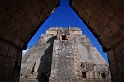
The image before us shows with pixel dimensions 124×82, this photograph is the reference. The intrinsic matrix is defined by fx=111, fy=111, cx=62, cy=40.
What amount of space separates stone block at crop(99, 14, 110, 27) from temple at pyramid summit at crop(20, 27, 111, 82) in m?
10.1

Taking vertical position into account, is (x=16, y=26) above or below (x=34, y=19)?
below

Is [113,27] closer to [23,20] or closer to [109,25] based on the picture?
[109,25]

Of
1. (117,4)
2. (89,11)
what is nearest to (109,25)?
(117,4)

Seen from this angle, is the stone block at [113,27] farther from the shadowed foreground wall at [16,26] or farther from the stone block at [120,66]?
the shadowed foreground wall at [16,26]

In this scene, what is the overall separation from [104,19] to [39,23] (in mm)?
2148

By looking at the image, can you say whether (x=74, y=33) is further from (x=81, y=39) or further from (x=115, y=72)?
(x=115, y=72)

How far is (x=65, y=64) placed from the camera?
1394 cm

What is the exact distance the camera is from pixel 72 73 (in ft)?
42.3

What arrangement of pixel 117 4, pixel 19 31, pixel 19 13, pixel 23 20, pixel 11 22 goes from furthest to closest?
1. pixel 19 31
2. pixel 23 20
3. pixel 19 13
4. pixel 11 22
5. pixel 117 4

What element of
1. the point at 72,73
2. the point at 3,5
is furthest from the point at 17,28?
the point at 72,73

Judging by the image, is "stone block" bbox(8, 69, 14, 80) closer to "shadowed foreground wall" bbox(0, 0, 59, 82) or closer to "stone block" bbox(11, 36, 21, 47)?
"shadowed foreground wall" bbox(0, 0, 59, 82)

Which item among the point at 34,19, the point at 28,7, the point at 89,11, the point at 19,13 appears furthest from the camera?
the point at 34,19

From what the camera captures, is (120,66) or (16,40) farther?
(16,40)

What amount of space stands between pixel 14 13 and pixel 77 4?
2.02 m
